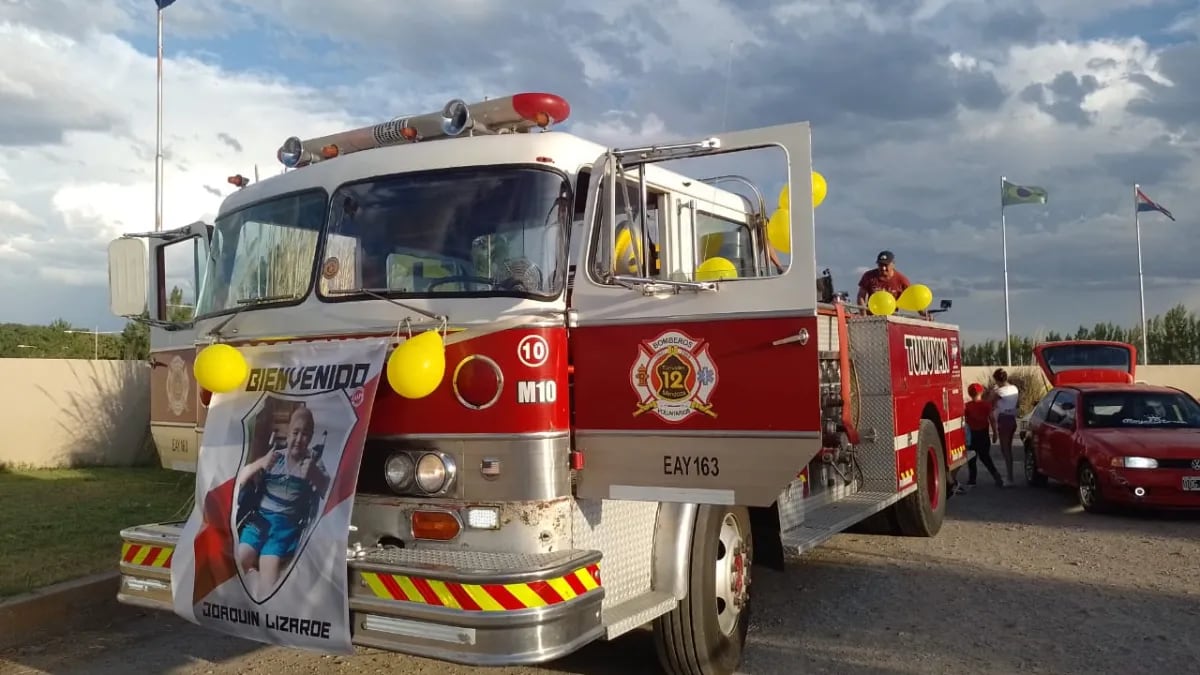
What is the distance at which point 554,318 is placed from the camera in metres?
4.19

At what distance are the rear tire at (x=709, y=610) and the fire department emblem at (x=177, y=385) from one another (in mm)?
3606

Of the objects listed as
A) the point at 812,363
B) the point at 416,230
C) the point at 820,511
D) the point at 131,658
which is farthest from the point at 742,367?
the point at 131,658

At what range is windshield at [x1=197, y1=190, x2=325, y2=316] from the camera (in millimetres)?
4758

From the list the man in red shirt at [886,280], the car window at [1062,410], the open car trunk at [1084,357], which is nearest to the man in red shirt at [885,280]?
the man in red shirt at [886,280]

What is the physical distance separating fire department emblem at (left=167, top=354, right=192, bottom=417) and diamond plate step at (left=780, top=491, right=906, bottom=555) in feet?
13.0

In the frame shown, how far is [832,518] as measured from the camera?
21.3 ft

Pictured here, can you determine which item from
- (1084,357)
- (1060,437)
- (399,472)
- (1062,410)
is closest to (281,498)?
(399,472)

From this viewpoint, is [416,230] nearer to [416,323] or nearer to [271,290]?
[416,323]

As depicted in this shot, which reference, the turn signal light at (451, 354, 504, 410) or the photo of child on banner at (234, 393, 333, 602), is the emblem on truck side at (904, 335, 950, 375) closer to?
the turn signal light at (451, 354, 504, 410)

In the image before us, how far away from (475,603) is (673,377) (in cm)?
126

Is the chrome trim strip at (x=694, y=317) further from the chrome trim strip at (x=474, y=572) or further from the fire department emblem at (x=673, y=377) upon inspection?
the chrome trim strip at (x=474, y=572)

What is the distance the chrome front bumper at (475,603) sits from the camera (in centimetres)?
361

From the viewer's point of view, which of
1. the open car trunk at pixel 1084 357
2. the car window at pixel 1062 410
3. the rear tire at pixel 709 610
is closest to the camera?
the rear tire at pixel 709 610

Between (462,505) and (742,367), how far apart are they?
1.31m
